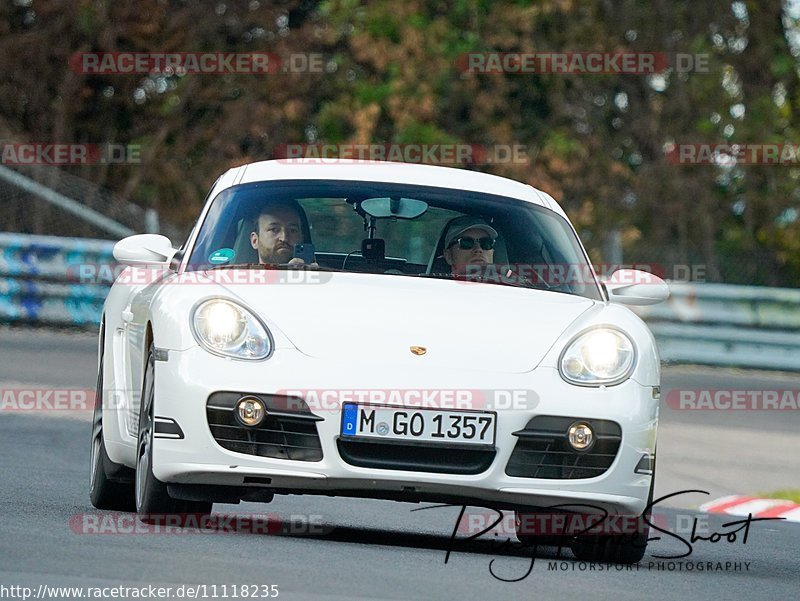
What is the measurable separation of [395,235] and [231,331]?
5.10 feet

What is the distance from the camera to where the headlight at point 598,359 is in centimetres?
680

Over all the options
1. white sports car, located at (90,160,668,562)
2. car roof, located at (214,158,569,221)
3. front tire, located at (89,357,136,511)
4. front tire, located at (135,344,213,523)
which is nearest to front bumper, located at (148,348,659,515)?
white sports car, located at (90,160,668,562)

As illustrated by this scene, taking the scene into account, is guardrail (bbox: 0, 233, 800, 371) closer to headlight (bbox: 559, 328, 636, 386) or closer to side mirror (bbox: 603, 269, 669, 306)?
side mirror (bbox: 603, 269, 669, 306)

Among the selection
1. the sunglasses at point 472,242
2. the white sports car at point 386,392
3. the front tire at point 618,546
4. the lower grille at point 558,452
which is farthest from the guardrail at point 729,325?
the lower grille at point 558,452

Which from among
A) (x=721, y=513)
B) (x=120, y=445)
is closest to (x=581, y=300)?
(x=120, y=445)

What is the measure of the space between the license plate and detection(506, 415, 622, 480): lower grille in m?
0.17

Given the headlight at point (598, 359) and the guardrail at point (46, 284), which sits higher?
the guardrail at point (46, 284)

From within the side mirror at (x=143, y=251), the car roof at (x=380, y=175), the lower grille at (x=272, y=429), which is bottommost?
the lower grille at (x=272, y=429)

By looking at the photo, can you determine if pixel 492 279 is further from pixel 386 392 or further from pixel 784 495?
pixel 784 495

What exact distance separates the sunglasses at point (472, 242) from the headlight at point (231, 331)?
1.55m

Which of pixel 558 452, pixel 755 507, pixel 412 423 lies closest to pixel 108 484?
pixel 412 423

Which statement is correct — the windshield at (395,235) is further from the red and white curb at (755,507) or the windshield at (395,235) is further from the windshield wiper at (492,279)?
the red and white curb at (755,507)

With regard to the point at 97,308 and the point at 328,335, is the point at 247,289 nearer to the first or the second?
the point at 328,335

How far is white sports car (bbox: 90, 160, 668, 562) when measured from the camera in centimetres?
654
